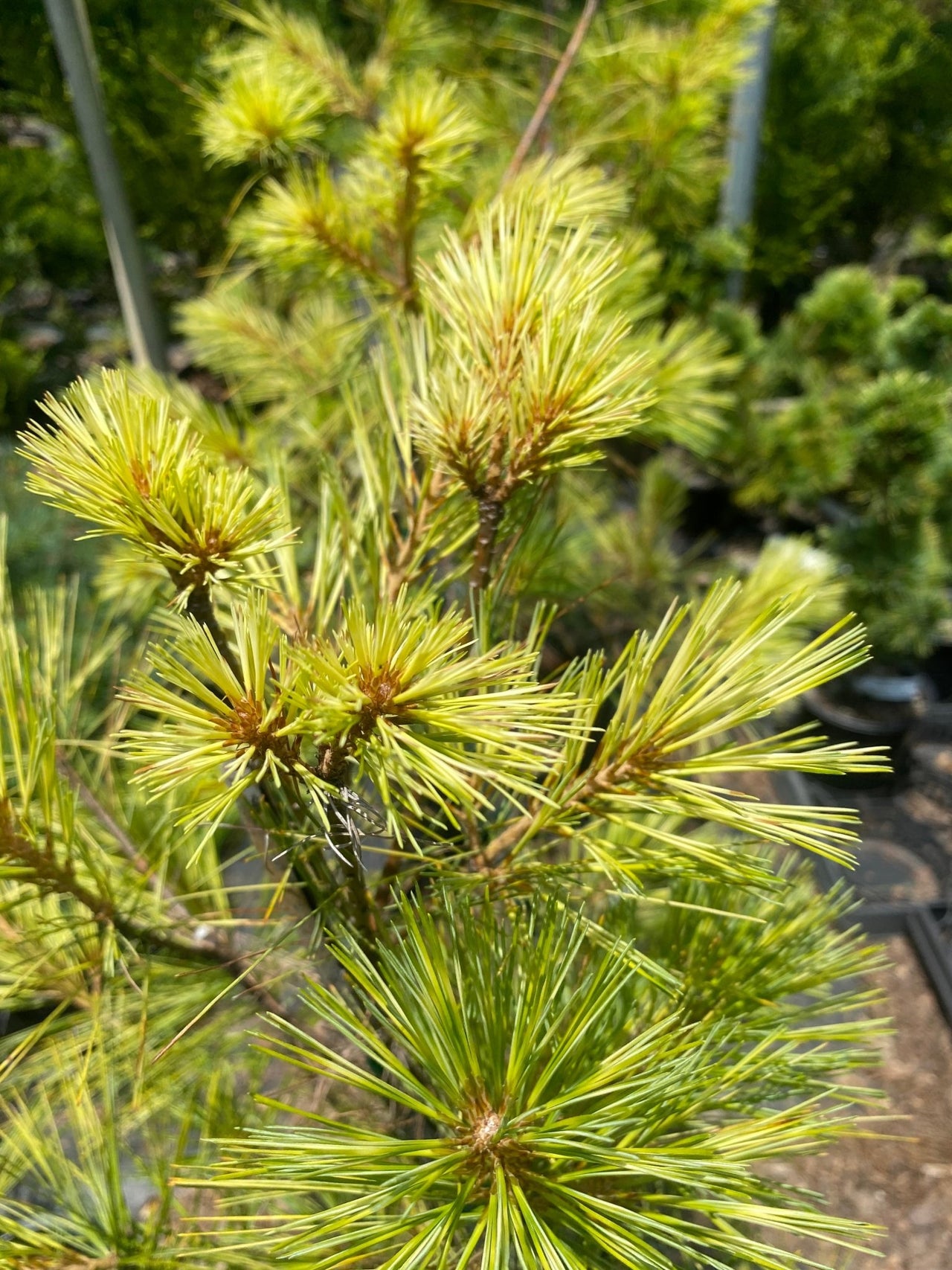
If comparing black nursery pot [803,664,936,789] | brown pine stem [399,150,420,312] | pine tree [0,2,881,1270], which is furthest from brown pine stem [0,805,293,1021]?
black nursery pot [803,664,936,789]

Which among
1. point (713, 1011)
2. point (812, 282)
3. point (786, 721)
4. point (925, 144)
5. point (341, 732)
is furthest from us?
point (812, 282)

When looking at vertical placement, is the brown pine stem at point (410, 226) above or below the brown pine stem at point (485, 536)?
above

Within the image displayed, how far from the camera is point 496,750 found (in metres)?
0.33

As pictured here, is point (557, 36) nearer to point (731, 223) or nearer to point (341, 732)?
point (731, 223)

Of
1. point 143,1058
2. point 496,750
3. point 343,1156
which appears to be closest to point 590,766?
point 496,750

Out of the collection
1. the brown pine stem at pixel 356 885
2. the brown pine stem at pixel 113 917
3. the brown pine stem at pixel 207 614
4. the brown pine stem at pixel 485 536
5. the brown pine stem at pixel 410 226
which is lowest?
the brown pine stem at pixel 113 917

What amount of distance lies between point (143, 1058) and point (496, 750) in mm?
260

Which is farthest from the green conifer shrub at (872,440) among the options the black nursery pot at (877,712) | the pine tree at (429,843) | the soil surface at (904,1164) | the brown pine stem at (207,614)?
the brown pine stem at (207,614)

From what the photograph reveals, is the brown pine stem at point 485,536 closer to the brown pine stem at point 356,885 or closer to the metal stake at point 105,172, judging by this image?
the brown pine stem at point 356,885

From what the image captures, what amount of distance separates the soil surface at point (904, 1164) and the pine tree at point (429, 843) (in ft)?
1.74

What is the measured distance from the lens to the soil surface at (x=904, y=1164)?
0.86 meters

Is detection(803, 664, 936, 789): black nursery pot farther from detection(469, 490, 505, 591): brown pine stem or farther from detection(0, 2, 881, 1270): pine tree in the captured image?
detection(469, 490, 505, 591): brown pine stem

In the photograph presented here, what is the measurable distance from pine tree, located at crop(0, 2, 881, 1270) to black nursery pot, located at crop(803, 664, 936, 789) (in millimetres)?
969

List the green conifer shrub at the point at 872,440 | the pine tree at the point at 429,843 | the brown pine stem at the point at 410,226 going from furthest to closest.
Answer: the green conifer shrub at the point at 872,440
the brown pine stem at the point at 410,226
the pine tree at the point at 429,843
